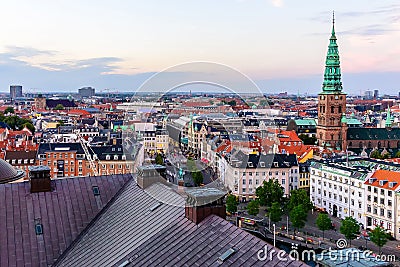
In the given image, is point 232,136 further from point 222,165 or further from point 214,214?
point 214,214

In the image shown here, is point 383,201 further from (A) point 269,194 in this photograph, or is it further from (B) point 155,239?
(B) point 155,239

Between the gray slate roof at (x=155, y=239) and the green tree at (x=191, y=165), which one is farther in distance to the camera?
the gray slate roof at (x=155, y=239)

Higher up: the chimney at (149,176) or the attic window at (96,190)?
the chimney at (149,176)

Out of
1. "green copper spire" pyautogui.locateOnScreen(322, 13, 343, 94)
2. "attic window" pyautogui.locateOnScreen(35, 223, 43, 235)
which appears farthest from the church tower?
"attic window" pyautogui.locateOnScreen(35, 223, 43, 235)

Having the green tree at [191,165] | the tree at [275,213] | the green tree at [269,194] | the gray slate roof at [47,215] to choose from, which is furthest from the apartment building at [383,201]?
the green tree at [191,165]

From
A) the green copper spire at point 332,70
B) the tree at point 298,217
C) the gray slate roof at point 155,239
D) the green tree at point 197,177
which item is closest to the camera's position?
the green tree at point 197,177

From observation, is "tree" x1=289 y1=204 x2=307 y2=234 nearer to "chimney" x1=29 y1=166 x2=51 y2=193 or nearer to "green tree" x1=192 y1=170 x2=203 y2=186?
"chimney" x1=29 y1=166 x2=51 y2=193

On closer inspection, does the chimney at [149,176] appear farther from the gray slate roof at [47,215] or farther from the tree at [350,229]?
the tree at [350,229]
